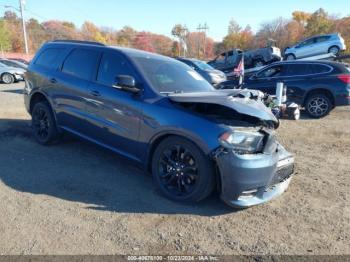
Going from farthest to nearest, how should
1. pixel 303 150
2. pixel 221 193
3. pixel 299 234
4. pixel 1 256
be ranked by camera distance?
pixel 303 150 → pixel 221 193 → pixel 299 234 → pixel 1 256

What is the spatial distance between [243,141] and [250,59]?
19.3 meters

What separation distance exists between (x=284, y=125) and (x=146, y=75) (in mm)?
5659

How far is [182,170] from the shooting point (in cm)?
395

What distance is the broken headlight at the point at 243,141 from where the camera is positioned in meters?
3.59

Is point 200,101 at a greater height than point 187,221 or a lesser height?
greater

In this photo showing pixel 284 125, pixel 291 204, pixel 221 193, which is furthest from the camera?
pixel 284 125

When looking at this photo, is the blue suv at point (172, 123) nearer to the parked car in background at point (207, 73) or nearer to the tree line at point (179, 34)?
the parked car in background at point (207, 73)

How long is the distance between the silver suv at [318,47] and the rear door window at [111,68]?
21.6m

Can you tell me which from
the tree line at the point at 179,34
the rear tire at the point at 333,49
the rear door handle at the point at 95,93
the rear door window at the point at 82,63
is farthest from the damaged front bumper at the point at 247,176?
the tree line at the point at 179,34

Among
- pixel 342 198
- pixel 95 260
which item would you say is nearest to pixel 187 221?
pixel 95 260

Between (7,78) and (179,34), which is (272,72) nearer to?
(7,78)

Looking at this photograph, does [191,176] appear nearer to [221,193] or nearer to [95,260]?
[221,193]

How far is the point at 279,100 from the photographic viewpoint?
965 centimetres

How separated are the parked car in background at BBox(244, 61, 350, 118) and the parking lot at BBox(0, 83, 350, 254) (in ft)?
16.4
